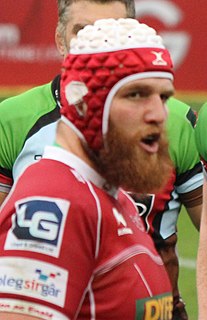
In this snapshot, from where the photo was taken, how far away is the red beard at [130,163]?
3.23 m

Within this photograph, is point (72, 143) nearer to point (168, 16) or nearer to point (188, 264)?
point (188, 264)

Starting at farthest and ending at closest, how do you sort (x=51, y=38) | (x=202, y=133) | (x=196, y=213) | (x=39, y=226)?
(x=51, y=38), (x=196, y=213), (x=202, y=133), (x=39, y=226)

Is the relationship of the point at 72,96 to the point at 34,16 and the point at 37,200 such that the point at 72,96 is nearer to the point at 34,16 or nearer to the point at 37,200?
the point at 37,200

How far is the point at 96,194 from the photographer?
10.6 feet

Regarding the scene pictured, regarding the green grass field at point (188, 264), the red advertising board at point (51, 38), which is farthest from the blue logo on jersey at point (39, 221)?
the red advertising board at point (51, 38)

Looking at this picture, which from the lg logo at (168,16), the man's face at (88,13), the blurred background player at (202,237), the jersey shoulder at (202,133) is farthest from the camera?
the lg logo at (168,16)

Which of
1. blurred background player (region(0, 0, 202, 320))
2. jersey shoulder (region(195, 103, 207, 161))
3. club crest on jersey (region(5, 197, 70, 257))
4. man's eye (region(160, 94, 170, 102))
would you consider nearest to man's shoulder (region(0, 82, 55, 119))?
blurred background player (region(0, 0, 202, 320))

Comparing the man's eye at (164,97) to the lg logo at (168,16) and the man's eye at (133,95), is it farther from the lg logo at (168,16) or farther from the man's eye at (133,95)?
the lg logo at (168,16)

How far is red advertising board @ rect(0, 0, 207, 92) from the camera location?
45.9ft

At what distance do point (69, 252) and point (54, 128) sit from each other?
1807mm

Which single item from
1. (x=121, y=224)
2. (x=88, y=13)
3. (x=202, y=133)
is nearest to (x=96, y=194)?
(x=121, y=224)

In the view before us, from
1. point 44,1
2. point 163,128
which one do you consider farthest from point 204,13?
point 163,128

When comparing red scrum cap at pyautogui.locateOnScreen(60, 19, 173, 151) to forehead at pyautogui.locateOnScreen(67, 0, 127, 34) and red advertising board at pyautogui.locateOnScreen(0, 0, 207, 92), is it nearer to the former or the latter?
forehead at pyautogui.locateOnScreen(67, 0, 127, 34)

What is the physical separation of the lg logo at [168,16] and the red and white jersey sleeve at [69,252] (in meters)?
10.7
